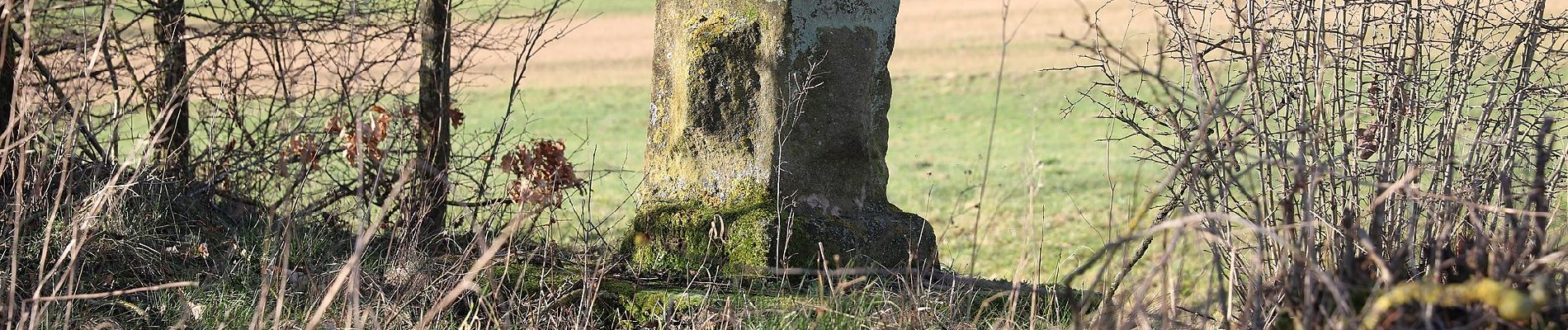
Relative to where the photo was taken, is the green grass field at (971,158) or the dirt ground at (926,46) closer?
the green grass field at (971,158)

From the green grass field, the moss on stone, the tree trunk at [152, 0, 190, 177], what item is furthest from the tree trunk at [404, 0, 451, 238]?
the moss on stone

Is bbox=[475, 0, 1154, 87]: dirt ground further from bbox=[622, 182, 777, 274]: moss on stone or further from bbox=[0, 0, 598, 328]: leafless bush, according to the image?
bbox=[622, 182, 777, 274]: moss on stone

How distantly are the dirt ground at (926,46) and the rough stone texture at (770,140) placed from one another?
41.3 feet

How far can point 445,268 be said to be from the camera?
3.29m

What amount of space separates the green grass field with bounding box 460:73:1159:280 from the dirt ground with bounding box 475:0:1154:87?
1.13 m

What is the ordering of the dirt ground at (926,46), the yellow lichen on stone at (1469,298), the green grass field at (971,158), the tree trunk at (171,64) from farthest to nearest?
1. the dirt ground at (926,46)
2. the green grass field at (971,158)
3. the tree trunk at (171,64)
4. the yellow lichen on stone at (1469,298)

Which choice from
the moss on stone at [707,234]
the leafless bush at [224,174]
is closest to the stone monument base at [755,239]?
the moss on stone at [707,234]

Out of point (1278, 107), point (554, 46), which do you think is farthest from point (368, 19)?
point (554, 46)

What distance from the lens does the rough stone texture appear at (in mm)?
3463

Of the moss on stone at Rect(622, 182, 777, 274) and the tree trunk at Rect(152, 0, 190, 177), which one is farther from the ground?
the tree trunk at Rect(152, 0, 190, 177)

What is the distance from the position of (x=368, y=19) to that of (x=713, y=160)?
1632 mm

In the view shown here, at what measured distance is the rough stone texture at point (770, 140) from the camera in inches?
136

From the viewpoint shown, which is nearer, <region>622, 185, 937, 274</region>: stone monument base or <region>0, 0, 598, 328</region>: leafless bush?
<region>0, 0, 598, 328</region>: leafless bush

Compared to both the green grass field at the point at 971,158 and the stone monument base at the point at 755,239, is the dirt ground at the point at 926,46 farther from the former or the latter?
the stone monument base at the point at 755,239
